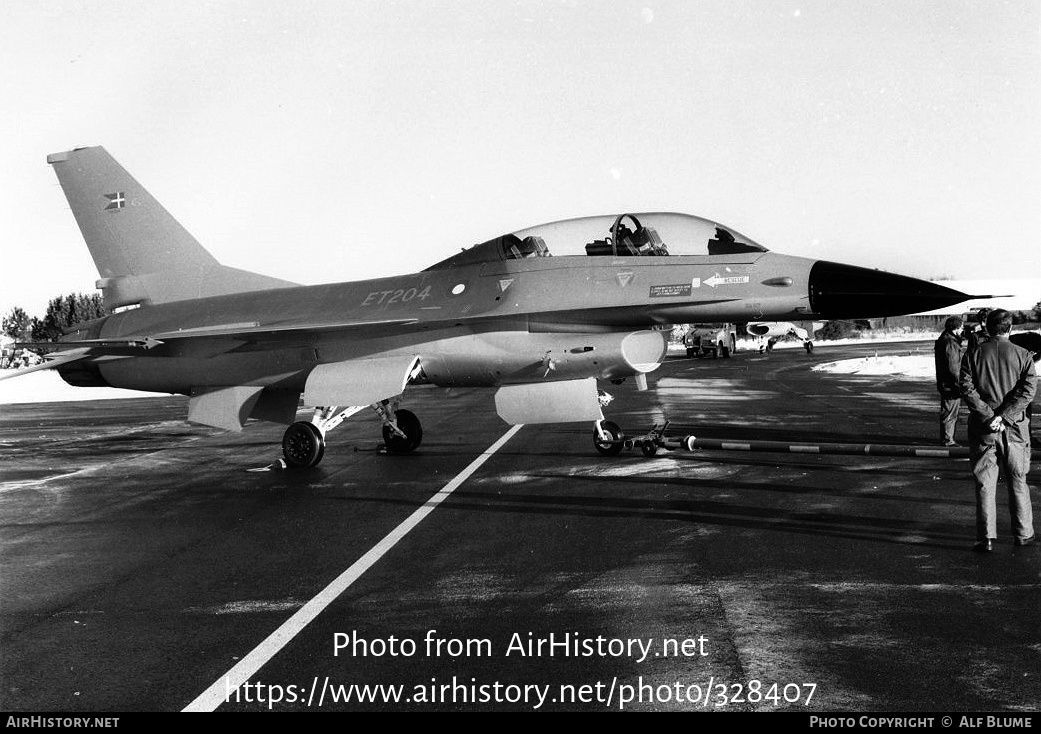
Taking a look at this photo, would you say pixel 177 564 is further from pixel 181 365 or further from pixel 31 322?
pixel 31 322

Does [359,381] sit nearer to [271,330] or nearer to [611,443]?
[271,330]

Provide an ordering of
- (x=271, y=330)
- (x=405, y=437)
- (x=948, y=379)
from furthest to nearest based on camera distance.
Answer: (x=405, y=437)
(x=948, y=379)
(x=271, y=330)

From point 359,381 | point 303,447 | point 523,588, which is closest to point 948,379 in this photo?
point 359,381

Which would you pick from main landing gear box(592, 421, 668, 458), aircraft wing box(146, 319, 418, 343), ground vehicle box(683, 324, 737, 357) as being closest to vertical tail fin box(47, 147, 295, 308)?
aircraft wing box(146, 319, 418, 343)

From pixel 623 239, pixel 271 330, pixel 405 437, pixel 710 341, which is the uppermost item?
pixel 623 239

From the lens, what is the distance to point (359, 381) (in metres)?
12.4

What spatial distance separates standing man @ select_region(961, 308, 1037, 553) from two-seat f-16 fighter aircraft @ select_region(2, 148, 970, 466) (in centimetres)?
231

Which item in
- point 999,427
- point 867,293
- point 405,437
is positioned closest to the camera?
point 999,427

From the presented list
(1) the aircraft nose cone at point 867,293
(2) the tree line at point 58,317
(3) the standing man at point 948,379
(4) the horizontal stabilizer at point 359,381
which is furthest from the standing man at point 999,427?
(2) the tree line at point 58,317

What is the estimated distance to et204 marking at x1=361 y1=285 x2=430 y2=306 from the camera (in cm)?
1284

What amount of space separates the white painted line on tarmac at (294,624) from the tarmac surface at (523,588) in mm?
22

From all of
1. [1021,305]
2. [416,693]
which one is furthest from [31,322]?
[416,693]

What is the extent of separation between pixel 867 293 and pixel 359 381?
20.8 feet

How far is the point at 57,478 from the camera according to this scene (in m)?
13.5
